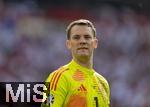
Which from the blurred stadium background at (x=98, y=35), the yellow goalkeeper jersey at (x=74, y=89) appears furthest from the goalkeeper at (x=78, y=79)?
the blurred stadium background at (x=98, y=35)

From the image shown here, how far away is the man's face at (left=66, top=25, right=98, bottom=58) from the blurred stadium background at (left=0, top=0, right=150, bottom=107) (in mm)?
3233

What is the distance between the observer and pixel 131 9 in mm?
5465

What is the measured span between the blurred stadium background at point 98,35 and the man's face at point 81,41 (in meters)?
3.23

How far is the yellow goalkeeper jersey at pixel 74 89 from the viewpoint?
69.8 inches

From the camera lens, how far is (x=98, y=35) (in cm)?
544

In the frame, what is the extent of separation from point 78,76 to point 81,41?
0.16 meters

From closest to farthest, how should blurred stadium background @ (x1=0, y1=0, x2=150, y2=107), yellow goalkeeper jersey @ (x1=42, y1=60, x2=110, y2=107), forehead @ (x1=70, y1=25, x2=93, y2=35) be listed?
1. yellow goalkeeper jersey @ (x1=42, y1=60, x2=110, y2=107)
2. forehead @ (x1=70, y1=25, x2=93, y2=35)
3. blurred stadium background @ (x1=0, y1=0, x2=150, y2=107)

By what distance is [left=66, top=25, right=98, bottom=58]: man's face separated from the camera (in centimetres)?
185

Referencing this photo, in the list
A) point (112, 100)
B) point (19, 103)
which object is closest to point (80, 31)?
point (19, 103)

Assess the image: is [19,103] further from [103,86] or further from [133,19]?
[133,19]

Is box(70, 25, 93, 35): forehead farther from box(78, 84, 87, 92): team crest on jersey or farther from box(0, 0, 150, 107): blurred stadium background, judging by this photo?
box(0, 0, 150, 107): blurred stadium background

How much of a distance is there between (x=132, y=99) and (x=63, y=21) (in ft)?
4.55

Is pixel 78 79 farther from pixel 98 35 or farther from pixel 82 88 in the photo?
pixel 98 35

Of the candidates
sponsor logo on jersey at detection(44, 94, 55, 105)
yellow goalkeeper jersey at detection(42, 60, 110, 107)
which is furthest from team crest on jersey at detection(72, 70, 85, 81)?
sponsor logo on jersey at detection(44, 94, 55, 105)
